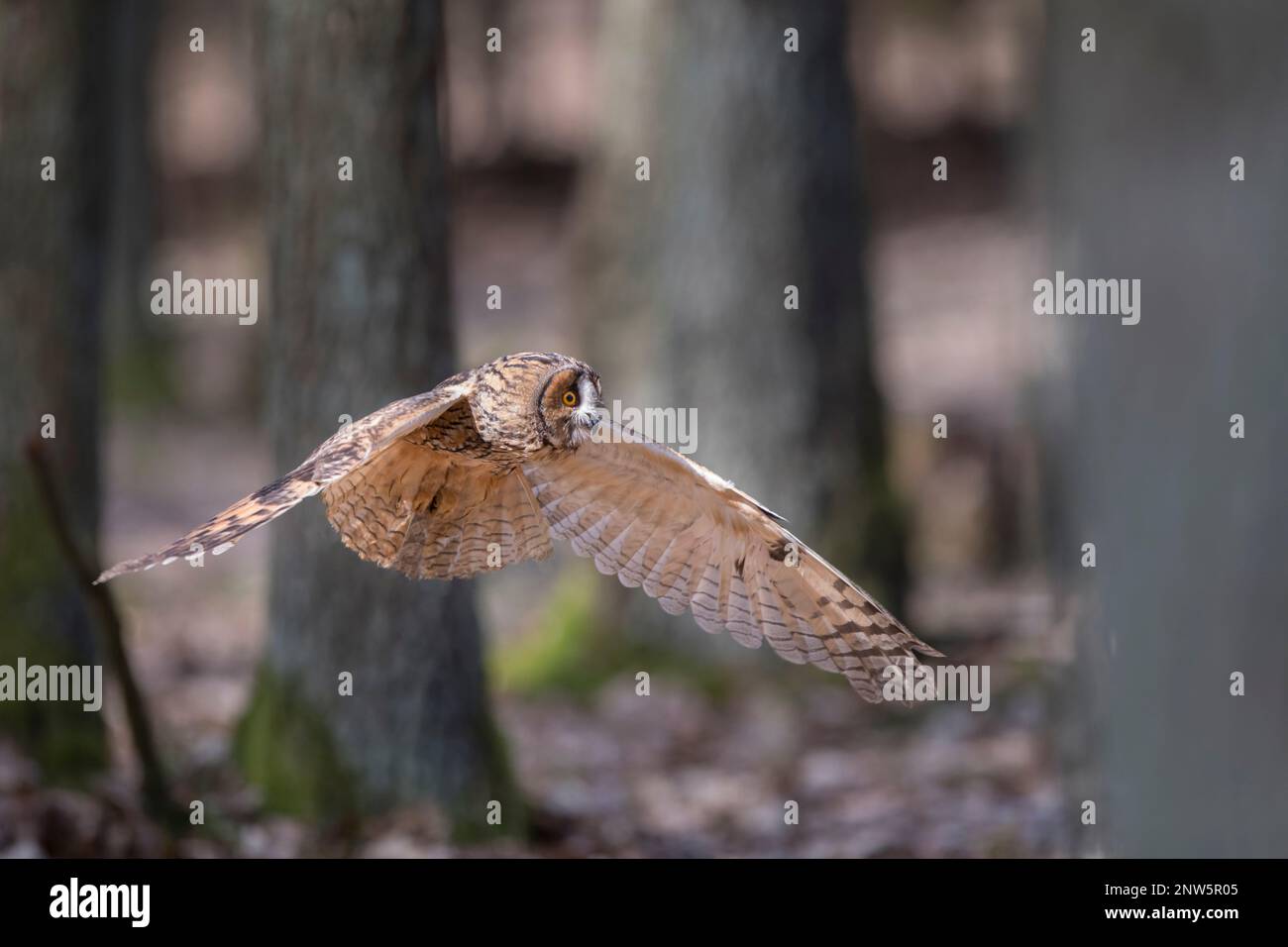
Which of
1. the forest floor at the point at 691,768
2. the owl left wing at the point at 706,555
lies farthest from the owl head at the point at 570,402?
the forest floor at the point at 691,768

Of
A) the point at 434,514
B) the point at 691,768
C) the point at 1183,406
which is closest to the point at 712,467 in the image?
the point at 691,768

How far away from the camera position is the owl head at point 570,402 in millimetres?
3848

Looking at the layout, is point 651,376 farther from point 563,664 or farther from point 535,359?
point 535,359

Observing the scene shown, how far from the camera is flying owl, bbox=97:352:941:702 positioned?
3.94 metres

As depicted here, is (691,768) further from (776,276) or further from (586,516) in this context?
(586,516)

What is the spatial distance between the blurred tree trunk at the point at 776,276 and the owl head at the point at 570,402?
560 centimetres

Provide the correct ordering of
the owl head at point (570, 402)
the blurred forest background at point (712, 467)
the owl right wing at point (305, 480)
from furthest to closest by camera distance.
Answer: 1. the blurred forest background at point (712, 467)
2. the owl head at point (570, 402)
3. the owl right wing at point (305, 480)

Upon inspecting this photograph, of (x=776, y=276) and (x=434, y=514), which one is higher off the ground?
(x=776, y=276)

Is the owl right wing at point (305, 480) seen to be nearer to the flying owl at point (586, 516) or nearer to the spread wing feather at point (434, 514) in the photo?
the flying owl at point (586, 516)

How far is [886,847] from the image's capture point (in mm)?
7168

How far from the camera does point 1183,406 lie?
512cm

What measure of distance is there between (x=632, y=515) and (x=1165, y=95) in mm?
2252

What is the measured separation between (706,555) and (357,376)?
207cm

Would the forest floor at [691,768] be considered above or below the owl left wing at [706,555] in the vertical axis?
below
